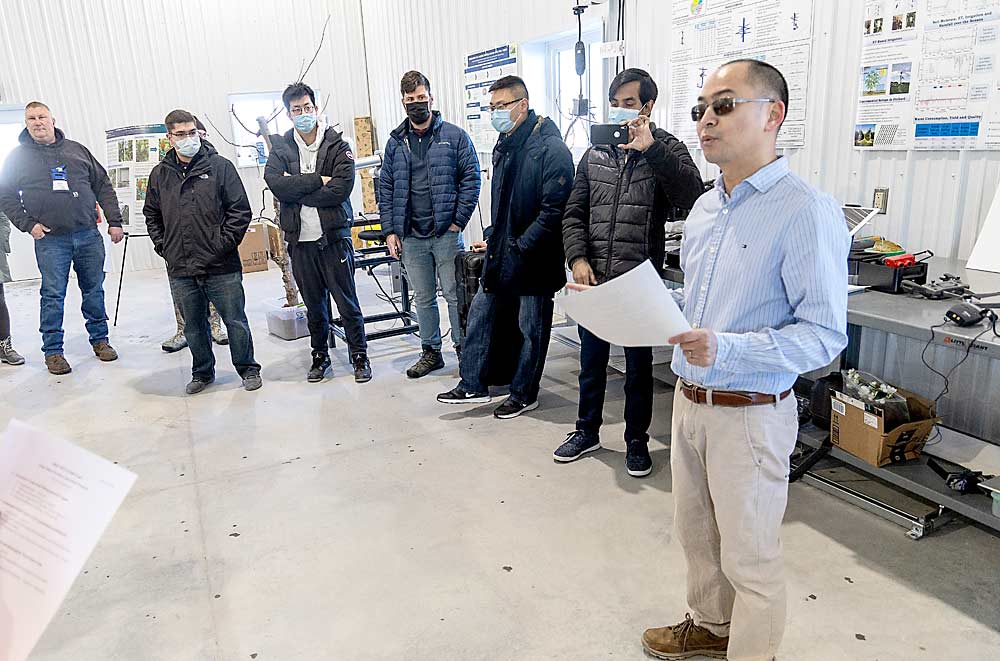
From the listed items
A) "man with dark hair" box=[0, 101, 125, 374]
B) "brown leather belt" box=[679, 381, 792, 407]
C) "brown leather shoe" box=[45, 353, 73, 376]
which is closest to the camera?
"brown leather belt" box=[679, 381, 792, 407]

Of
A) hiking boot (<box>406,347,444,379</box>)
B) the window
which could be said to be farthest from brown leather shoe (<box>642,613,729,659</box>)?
the window

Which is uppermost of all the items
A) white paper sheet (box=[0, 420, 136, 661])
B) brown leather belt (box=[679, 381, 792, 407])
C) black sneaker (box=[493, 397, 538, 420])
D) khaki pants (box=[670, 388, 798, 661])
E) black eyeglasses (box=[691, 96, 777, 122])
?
black eyeglasses (box=[691, 96, 777, 122])

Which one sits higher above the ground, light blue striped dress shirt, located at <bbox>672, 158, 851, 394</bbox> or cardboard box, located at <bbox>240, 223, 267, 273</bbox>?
light blue striped dress shirt, located at <bbox>672, 158, 851, 394</bbox>

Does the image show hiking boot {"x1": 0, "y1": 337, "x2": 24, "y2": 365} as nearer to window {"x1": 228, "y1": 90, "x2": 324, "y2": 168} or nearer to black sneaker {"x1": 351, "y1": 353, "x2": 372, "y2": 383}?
black sneaker {"x1": 351, "y1": 353, "x2": 372, "y2": 383}

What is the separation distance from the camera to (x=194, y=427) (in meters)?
3.81

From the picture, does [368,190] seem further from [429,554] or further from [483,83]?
[429,554]

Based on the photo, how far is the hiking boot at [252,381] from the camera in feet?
14.2

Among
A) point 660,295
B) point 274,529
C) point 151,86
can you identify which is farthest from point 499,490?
point 151,86

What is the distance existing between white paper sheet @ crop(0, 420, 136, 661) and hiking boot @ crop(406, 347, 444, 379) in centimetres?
359

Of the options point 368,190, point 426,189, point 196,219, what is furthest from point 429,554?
point 368,190

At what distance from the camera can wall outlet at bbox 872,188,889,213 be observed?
3066 millimetres

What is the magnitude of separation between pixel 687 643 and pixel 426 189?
2.88 metres

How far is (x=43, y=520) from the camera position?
30.2 inches

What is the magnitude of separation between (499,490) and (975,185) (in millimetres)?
2193
